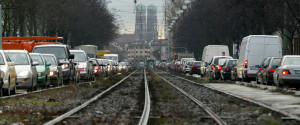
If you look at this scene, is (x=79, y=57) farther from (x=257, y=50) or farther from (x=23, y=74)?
(x=23, y=74)

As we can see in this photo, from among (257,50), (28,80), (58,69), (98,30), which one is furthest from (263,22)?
(98,30)

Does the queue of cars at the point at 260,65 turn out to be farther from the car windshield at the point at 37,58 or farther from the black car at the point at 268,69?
the car windshield at the point at 37,58

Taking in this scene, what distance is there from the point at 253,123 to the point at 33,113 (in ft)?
16.1

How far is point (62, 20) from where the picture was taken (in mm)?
74500

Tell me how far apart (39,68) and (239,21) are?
37.1 m

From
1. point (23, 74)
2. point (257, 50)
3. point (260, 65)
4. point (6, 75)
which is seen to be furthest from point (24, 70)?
point (257, 50)

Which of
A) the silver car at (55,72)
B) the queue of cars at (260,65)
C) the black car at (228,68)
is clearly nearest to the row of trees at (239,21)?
the black car at (228,68)

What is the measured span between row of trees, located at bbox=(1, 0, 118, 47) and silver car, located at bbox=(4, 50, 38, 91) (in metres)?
21.5

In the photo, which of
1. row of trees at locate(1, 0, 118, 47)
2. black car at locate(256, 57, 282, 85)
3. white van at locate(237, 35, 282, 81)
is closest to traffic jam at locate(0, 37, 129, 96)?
row of trees at locate(1, 0, 118, 47)

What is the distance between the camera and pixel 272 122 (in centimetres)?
1128

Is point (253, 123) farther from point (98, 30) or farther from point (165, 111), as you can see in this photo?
point (98, 30)

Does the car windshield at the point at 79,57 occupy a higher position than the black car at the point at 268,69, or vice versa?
the car windshield at the point at 79,57

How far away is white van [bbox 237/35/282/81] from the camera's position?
3694 cm

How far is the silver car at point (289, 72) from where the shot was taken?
2588 centimetres
